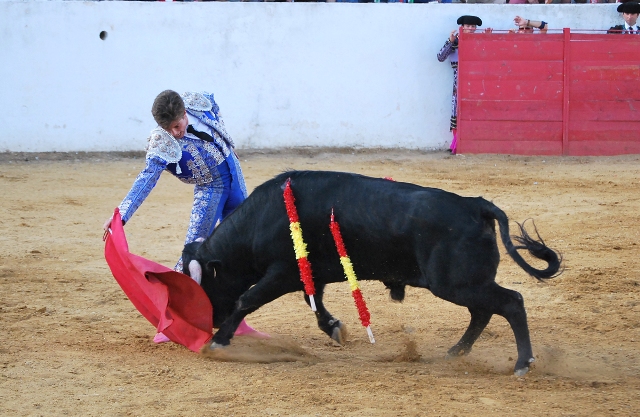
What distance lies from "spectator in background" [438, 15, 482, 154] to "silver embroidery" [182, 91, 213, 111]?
19.3ft

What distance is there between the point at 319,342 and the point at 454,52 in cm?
624

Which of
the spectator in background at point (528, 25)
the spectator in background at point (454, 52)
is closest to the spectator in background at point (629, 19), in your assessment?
the spectator in background at point (528, 25)

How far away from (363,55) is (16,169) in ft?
13.3

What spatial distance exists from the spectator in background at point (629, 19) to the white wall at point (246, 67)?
0.85ft

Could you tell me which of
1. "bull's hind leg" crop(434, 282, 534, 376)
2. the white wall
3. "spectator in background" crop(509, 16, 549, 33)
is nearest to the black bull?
"bull's hind leg" crop(434, 282, 534, 376)

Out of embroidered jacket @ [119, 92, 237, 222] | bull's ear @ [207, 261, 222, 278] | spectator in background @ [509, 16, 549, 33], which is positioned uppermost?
spectator in background @ [509, 16, 549, 33]

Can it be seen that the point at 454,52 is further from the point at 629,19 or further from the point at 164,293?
the point at 164,293

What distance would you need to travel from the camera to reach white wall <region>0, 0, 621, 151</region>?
9.32m

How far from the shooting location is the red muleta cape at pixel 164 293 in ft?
12.3

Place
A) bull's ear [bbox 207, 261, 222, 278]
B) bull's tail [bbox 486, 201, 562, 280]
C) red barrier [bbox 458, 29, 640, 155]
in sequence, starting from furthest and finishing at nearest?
red barrier [bbox 458, 29, 640, 155] < bull's ear [bbox 207, 261, 222, 278] < bull's tail [bbox 486, 201, 562, 280]

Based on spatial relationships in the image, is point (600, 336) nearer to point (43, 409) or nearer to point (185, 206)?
point (43, 409)

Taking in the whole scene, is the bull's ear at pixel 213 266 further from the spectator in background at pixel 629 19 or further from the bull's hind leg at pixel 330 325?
the spectator in background at pixel 629 19

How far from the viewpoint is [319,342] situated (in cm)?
396

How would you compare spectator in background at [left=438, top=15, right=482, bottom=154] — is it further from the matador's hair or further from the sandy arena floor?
the matador's hair
